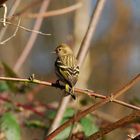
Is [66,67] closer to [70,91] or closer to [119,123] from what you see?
[70,91]

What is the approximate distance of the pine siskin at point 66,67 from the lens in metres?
2.35

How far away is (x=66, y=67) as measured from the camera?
258 centimetres

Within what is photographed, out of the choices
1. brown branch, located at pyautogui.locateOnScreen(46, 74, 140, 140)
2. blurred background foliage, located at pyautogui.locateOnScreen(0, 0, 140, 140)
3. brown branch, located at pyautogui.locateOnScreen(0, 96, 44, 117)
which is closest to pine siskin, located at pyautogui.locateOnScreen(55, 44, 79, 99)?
brown branch, located at pyautogui.locateOnScreen(0, 96, 44, 117)

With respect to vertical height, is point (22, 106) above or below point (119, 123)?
above

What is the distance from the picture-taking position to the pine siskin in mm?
2350

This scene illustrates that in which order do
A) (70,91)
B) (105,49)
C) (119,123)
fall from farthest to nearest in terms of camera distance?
(105,49) < (70,91) < (119,123)

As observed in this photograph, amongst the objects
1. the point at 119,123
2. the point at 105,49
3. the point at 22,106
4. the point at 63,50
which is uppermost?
the point at 105,49

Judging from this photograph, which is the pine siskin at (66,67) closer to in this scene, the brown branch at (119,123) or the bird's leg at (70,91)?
the bird's leg at (70,91)

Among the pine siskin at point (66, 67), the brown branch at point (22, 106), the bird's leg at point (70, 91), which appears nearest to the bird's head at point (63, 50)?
the pine siskin at point (66, 67)

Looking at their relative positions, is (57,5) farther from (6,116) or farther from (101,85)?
(6,116)

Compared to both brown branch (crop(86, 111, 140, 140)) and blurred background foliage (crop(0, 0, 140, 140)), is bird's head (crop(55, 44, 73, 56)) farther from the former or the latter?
blurred background foliage (crop(0, 0, 140, 140))

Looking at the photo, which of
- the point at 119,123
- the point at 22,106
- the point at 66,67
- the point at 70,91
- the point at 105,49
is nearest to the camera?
the point at 119,123

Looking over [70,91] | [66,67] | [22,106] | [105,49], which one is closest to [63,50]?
[66,67]

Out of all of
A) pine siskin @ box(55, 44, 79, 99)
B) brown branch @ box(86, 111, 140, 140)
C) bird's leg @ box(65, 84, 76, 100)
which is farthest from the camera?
pine siskin @ box(55, 44, 79, 99)
